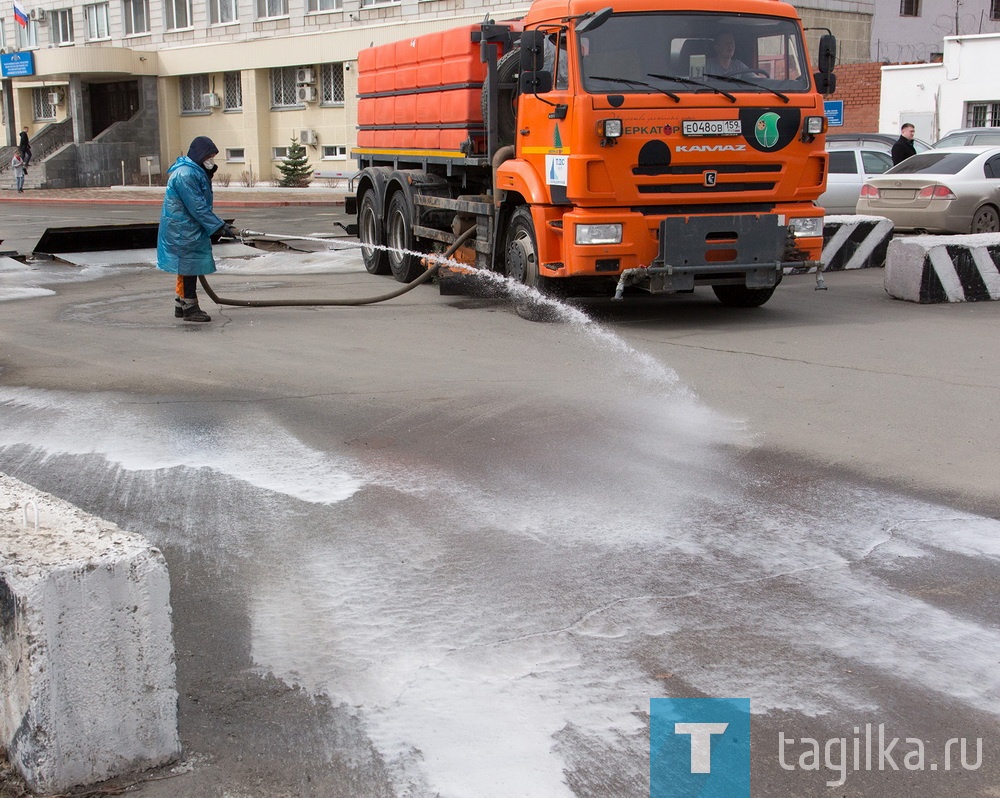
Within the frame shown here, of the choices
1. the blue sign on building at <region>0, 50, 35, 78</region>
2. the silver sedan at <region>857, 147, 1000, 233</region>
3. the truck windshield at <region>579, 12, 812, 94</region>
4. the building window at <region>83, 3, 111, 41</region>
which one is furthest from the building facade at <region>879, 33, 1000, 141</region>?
the blue sign on building at <region>0, 50, 35, 78</region>

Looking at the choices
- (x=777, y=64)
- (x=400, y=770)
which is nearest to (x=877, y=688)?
(x=400, y=770)

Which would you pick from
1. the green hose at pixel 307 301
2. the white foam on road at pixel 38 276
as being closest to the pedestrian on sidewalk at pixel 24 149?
the white foam on road at pixel 38 276

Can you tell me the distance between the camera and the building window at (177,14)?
1847 inches

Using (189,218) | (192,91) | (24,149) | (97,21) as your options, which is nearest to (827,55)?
(189,218)

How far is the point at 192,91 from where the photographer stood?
48156 mm

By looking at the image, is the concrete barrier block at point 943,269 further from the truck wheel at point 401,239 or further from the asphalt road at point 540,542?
the truck wheel at point 401,239

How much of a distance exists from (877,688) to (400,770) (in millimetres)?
1563

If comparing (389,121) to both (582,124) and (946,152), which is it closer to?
(582,124)

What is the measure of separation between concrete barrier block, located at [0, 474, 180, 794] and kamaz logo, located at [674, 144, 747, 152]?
815 centimetres

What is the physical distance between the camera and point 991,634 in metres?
4.16

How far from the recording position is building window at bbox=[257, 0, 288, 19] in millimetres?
42750

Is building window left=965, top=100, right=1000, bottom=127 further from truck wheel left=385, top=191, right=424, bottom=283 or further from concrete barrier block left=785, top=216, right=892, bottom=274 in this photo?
truck wheel left=385, top=191, right=424, bottom=283

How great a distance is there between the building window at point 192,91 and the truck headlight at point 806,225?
40225mm

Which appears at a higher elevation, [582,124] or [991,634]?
[582,124]
